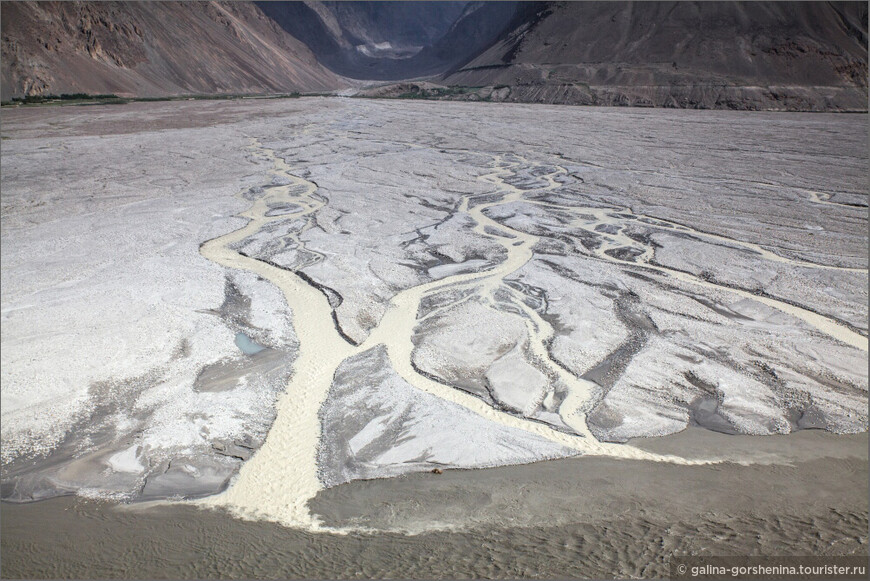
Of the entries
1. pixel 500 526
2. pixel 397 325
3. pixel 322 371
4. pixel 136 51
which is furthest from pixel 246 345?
pixel 136 51

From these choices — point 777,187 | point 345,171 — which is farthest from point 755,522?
point 345,171

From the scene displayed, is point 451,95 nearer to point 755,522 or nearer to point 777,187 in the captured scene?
point 777,187

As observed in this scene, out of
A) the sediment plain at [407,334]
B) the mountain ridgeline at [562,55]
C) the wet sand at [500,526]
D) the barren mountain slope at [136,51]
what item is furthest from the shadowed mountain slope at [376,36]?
the wet sand at [500,526]

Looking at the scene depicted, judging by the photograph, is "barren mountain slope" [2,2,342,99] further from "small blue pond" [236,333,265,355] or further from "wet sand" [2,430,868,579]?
"wet sand" [2,430,868,579]

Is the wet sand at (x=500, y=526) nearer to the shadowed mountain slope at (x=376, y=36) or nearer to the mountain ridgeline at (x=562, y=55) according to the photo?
the mountain ridgeline at (x=562, y=55)

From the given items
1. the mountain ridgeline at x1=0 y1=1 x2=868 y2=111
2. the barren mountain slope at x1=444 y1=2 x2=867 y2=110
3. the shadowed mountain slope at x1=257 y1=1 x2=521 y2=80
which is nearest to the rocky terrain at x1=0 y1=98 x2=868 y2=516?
the mountain ridgeline at x1=0 y1=1 x2=868 y2=111
